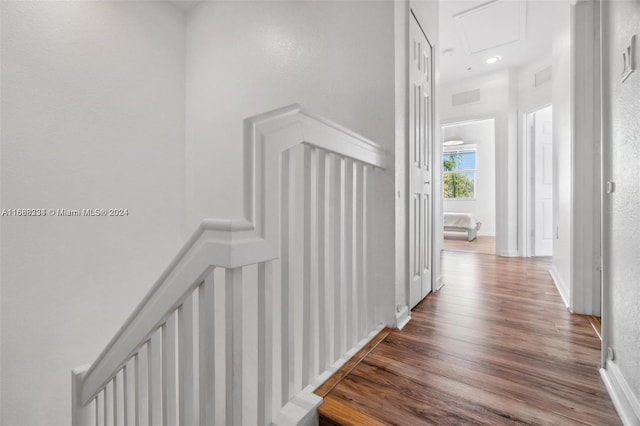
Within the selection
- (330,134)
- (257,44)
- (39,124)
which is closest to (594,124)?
(330,134)

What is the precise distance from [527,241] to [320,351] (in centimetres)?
405

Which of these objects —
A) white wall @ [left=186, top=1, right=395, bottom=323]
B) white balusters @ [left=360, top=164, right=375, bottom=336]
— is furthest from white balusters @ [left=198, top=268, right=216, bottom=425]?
white wall @ [left=186, top=1, right=395, bottom=323]

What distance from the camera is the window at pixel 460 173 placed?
757 cm

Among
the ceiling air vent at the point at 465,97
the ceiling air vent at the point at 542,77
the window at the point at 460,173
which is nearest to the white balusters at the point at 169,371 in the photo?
the ceiling air vent at the point at 542,77

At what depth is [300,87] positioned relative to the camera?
2.26 metres

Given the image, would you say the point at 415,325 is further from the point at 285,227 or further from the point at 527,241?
the point at 527,241

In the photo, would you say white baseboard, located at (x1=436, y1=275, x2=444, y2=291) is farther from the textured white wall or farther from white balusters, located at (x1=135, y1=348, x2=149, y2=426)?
white balusters, located at (x1=135, y1=348, x2=149, y2=426)

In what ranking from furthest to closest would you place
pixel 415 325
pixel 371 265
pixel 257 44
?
pixel 257 44, pixel 415 325, pixel 371 265

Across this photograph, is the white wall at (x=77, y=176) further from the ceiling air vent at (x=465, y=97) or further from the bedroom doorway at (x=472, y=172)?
the bedroom doorway at (x=472, y=172)

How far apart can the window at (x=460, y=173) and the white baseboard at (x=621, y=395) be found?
22.6 feet

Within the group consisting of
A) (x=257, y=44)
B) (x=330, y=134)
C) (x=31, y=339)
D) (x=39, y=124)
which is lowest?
(x=31, y=339)

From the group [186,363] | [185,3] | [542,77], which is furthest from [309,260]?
[542,77]

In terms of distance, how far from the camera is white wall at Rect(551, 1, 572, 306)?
2.19 meters

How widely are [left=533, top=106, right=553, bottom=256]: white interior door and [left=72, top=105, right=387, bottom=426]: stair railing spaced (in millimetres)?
3660
